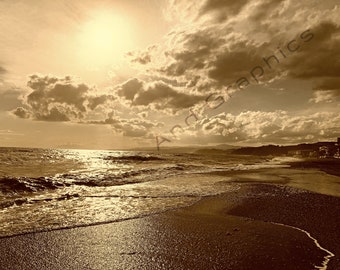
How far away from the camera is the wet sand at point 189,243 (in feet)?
19.6

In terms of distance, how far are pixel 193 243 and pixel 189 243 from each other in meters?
0.09

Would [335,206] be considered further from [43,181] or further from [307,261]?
[43,181]

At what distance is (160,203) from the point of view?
12.4 meters

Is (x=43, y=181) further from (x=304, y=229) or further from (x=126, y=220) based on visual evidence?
(x=304, y=229)

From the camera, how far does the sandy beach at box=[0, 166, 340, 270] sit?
19.6ft

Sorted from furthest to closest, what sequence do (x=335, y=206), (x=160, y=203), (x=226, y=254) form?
(x=160, y=203) → (x=335, y=206) → (x=226, y=254)

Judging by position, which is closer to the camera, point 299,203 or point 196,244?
point 196,244

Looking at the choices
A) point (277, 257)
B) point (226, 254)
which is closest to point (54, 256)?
point (226, 254)

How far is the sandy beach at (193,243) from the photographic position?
596 centimetres

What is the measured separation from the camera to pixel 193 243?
721 cm

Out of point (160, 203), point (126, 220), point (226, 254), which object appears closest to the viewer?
point (226, 254)

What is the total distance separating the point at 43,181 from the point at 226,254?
18.6m

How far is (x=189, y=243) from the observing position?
720cm

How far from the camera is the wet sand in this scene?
19.6 feet
